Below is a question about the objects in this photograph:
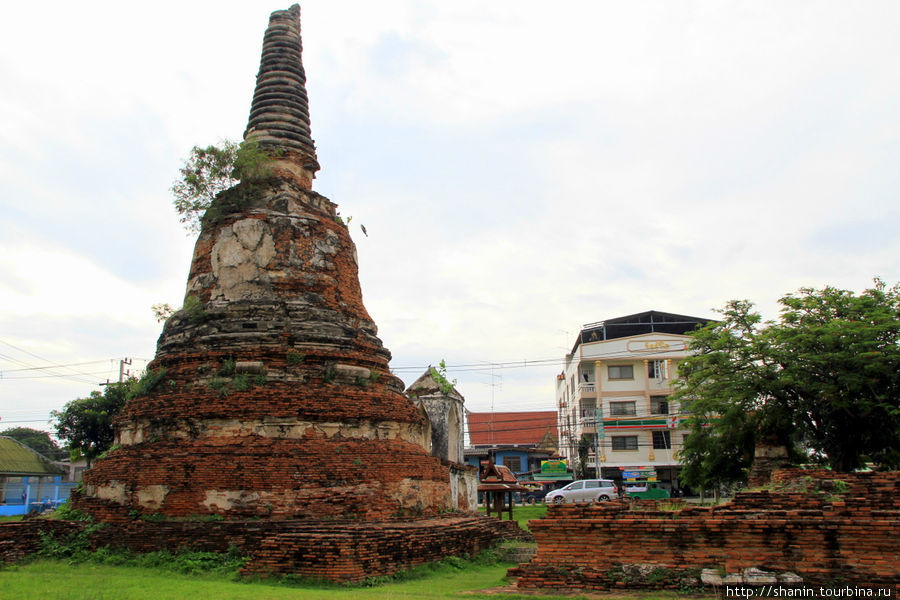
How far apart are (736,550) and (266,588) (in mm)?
6583

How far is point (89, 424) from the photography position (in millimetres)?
32969

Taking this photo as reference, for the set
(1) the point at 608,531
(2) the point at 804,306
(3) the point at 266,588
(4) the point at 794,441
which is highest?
(2) the point at 804,306

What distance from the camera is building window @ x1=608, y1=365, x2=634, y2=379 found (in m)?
44.3

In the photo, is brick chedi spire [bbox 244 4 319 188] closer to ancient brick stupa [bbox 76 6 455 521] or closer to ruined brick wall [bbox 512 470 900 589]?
ancient brick stupa [bbox 76 6 455 521]

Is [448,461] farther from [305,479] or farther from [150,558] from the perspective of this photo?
[150,558]

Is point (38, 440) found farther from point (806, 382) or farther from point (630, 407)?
point (806, 382)

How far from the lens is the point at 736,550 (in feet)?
31.1

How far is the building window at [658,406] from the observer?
42.6 metres

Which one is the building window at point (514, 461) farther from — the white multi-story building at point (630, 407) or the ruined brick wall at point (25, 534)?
the ruined brick wall at point (25, 534)

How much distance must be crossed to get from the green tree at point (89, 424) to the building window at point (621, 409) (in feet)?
87.7

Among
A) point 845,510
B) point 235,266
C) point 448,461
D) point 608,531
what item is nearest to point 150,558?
point 235,266

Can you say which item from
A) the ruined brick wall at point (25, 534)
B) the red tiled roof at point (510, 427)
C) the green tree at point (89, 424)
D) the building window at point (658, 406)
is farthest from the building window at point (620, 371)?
the ruined brick wall at point (25, 534)

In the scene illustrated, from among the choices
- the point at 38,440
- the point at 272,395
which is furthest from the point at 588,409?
the point at 38,440

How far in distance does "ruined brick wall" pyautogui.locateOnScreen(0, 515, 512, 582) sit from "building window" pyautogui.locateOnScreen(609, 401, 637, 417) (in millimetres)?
30421
